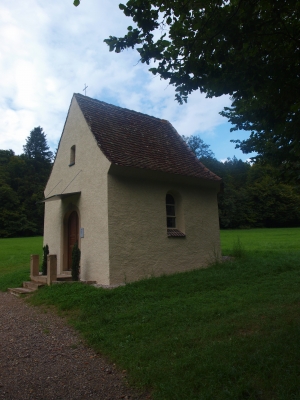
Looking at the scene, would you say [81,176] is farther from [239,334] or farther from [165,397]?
[165,397]

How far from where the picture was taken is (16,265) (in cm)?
1936

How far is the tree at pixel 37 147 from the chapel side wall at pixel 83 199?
53.1 meters

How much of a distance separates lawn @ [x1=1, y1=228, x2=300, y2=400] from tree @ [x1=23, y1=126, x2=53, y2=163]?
5948cm

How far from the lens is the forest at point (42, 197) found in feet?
163

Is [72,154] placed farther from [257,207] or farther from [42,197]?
[257,207]

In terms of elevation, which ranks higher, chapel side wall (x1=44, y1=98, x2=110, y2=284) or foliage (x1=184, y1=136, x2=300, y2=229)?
foliage (x1=184, y1=136, x2=300, y2=229)

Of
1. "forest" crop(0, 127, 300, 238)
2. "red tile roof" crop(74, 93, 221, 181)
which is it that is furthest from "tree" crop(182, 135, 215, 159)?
"red tile roof" crop(74, 93, 221, 181)

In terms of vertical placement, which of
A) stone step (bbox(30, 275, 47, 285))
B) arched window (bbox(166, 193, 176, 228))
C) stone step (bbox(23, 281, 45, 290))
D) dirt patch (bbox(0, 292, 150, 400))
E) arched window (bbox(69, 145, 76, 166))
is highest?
arched window (bbox(69, 145, 76, 166))

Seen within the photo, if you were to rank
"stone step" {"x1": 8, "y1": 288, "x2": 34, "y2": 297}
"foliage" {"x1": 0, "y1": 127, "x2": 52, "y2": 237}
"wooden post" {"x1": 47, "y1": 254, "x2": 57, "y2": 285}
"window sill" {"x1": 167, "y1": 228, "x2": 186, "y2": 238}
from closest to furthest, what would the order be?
"stone step" {"x1": 8, "y1": 288, "x2": 34, "y2": 297}, "wooden post" {"x1": 47, "y1": 254, "x2": 57, "y2": 285}, "window sill" {"x1": 167, "y1": 228, "x2": 186, "y2": 238}, "foliage" {"x1": 0, "y1": 127, "x2": 52, "y2": 237}

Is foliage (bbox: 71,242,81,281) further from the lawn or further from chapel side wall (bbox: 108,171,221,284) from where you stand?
chapel side wall (bbox: 108,171,221,284)

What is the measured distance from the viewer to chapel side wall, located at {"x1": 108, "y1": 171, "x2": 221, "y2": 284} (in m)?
11.1

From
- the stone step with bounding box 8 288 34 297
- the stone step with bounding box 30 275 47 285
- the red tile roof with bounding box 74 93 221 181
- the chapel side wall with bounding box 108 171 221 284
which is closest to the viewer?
the stone step with bounding box 8 288 34 297

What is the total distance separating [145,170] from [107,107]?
4701mm

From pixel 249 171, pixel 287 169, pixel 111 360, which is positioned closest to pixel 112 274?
pixel 111 360
